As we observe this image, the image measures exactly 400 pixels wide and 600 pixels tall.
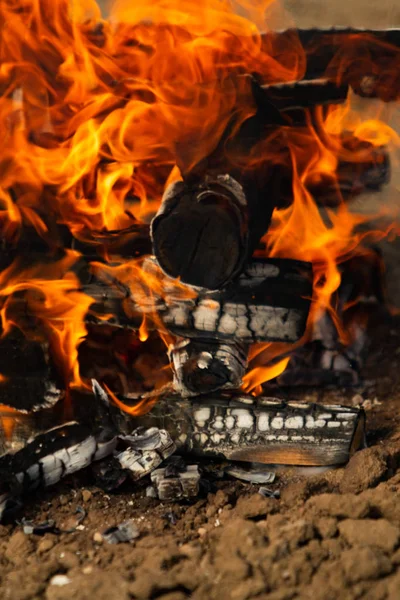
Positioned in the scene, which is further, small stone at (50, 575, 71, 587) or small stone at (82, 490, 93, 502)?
small stone at (82, 490, 93, 502)

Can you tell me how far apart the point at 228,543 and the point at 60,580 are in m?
0.42

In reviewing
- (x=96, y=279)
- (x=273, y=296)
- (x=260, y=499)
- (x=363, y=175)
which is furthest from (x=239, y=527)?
(x=363, y=175)

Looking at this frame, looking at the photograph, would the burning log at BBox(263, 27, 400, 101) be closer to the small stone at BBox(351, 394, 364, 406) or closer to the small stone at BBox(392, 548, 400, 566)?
the small stone at BBox(351, 394, 364, 406)

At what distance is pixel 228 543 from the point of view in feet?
6.02

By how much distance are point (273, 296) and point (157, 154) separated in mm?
588

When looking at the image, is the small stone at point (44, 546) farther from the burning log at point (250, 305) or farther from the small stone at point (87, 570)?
the burning log at point (250, 305)

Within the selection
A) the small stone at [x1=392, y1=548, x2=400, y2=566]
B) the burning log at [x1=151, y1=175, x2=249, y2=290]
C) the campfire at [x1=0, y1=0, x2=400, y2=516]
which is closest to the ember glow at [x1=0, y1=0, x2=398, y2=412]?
the campfire at [x1=0, y1=0, x2=400, y2=516]

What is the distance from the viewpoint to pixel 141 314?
7.81ft

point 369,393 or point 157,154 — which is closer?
point 157,154

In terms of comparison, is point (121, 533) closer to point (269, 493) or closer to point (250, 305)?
point (269, 493)

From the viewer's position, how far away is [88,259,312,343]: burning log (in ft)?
7.48

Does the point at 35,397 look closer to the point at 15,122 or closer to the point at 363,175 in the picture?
the point at 15,122

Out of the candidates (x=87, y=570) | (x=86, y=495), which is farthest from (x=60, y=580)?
(x=86, y=495)

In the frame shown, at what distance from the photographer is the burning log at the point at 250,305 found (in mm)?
2281
